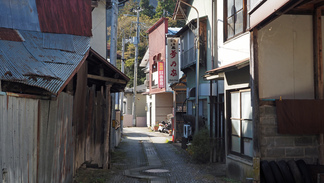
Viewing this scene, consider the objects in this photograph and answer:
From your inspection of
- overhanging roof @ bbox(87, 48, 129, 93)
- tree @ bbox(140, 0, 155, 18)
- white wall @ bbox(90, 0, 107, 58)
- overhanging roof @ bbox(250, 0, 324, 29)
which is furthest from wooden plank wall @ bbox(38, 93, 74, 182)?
tree @ bbox(140, 0, 155, 18)

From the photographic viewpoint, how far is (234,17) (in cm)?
1287

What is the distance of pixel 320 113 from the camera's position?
9250mm

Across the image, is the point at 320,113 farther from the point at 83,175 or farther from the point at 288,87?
the point at 83,175

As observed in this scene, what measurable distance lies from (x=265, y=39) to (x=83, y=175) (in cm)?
700

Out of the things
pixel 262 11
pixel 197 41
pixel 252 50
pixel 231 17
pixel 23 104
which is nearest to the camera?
pixel 23 104

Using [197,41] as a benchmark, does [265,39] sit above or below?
below

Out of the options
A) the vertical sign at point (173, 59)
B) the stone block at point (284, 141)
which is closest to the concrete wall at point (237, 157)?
the stone block at point (284, 141)

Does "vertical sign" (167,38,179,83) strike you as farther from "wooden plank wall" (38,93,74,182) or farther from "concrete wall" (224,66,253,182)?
"wooden plank wall" (38,93,74,182)

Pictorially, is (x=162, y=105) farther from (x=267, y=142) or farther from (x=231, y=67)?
(x=267, y=142)

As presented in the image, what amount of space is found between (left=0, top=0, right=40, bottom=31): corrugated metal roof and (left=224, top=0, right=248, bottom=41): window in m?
6.62

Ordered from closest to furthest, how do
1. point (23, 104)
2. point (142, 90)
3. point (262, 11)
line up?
point (23, 104), point (262, 11), point (142, 90)

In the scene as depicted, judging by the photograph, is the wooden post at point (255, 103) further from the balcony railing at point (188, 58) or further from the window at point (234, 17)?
the balcony railing at point (188, 58)

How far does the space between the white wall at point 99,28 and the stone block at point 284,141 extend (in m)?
11.5

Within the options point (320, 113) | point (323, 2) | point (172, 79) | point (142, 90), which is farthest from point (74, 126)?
point (142, 90)
